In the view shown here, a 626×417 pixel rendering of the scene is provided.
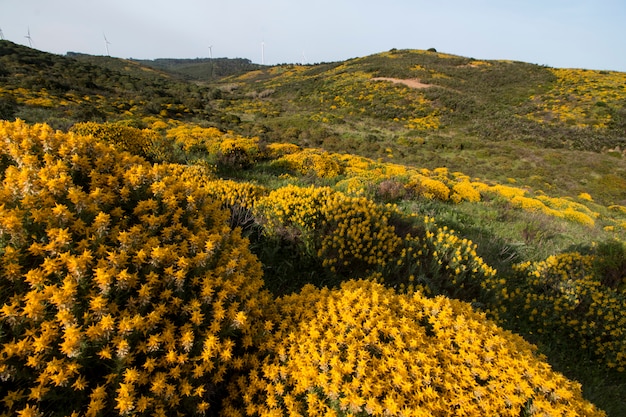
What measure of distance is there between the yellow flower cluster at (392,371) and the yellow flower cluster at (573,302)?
7.53 ft

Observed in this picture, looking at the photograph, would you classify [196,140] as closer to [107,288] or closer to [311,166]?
[311,166]

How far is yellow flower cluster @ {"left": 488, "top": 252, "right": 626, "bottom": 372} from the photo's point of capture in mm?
4469

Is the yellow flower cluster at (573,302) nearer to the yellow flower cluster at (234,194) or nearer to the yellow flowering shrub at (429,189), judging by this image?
the yellow flower cluster at (234,194)

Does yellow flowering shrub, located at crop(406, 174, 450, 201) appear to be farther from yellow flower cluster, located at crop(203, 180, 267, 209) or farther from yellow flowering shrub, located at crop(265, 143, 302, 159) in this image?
yellow flowering shrub, located at crop(265, 143, 302, 159)

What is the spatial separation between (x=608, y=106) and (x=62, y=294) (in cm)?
5633

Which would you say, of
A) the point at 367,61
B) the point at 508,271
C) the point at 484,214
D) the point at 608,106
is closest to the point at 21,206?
the point at 508,271

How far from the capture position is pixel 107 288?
1.94 meters

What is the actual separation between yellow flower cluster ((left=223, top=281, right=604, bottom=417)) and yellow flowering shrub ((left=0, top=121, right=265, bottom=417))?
0.31 metres

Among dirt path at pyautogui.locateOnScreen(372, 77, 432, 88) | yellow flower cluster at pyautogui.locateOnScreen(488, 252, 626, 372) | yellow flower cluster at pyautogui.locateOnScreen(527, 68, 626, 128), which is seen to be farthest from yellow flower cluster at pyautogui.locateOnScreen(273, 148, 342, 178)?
dirt path at pyautogui.locateOnScreen(372, 77, 432, 88)

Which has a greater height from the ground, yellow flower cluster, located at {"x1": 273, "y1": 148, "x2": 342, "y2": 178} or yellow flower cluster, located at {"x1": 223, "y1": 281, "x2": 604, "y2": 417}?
yellow flower cluster, located at {"x1": 223, "y1": 281, "x2": 604, "y2": 417}

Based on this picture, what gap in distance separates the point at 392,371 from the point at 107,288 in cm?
186

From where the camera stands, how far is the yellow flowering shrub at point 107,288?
1.77m

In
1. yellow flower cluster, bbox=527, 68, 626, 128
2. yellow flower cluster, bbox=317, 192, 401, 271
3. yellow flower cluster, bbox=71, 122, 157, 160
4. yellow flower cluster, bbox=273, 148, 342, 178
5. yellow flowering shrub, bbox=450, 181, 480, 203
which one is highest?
yellow flower cluster, bbox=527, 68, 626, 128

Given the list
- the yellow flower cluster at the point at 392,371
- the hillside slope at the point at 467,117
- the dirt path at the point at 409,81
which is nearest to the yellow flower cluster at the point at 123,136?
the yellow flower cluster at the point at 392,371
